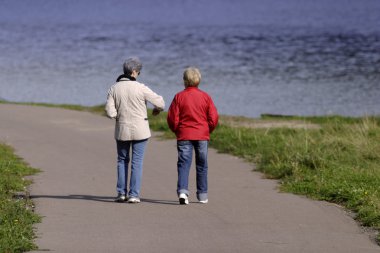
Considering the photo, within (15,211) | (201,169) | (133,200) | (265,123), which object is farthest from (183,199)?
(265,123)

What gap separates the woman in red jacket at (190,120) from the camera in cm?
1101

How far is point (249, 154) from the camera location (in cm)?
1557

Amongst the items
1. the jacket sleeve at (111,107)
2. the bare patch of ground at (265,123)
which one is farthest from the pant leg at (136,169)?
the bare patch of ground at (265,123)

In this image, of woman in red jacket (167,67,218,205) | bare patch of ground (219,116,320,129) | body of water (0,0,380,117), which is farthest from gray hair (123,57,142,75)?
body of water (0,0,380,117)

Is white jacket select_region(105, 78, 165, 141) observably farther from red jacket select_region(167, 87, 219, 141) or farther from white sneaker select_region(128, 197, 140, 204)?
white sneaker select_region(128, 197, 140, 204)

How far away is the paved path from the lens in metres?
9.03

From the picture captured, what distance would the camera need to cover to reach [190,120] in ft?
36.3

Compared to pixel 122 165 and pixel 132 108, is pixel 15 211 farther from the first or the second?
pixel 132 108

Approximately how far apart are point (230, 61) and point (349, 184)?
3393cm

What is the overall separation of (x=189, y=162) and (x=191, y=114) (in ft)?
1.89

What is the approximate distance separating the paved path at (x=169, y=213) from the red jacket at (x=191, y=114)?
30.8 inches

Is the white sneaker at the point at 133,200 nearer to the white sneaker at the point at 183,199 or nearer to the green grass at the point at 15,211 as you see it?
the white sneaker at the point at 183,199

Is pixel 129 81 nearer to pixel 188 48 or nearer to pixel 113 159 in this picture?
pixel 113 159

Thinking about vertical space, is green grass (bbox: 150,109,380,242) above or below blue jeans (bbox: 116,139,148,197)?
below
